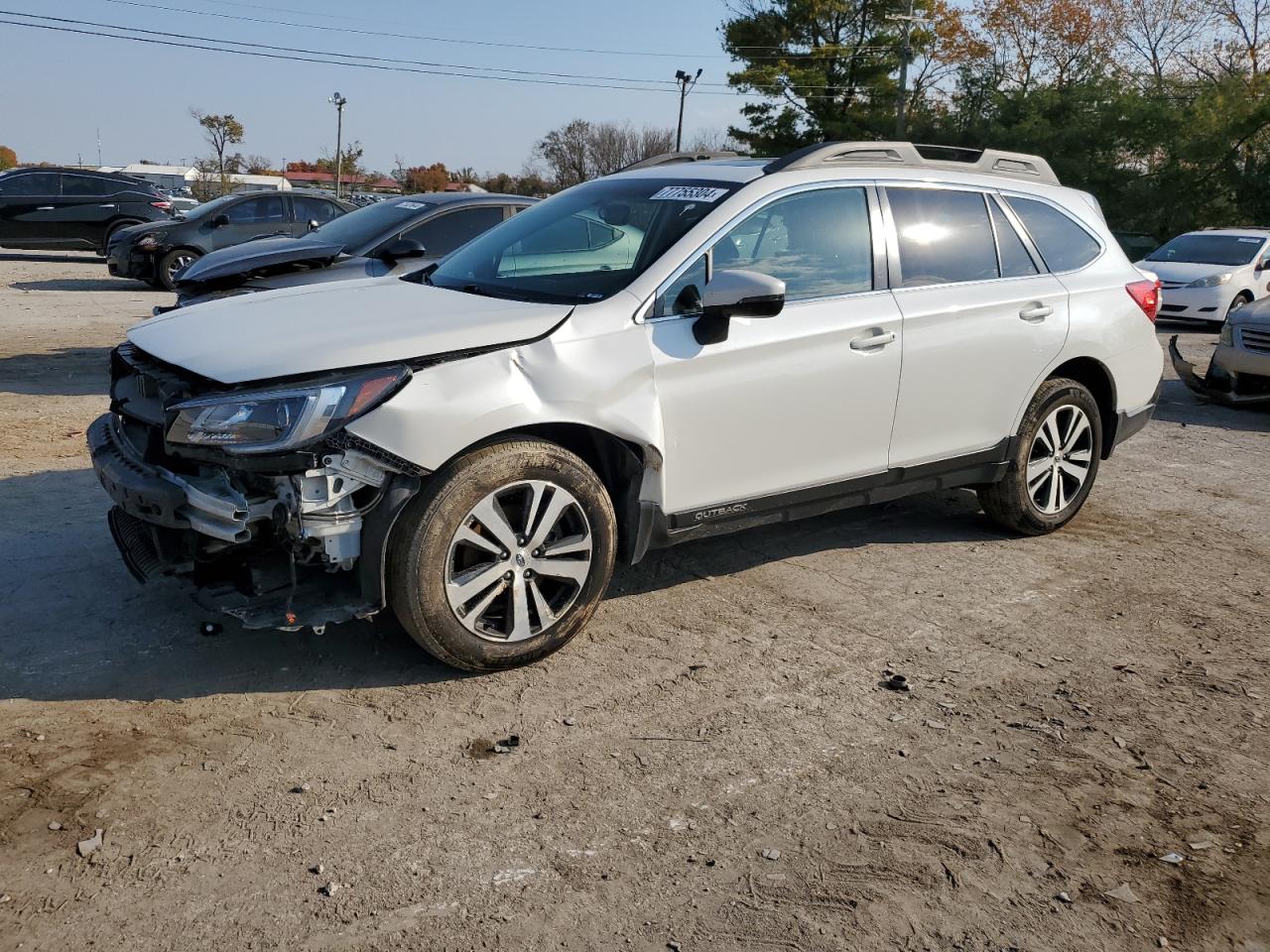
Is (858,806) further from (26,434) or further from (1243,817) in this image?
(26,434)

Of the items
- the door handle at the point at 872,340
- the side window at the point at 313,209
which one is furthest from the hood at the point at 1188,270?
the door handle at the point at 872,340

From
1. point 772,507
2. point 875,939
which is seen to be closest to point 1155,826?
point 875,939

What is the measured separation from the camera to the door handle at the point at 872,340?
4.69 meters

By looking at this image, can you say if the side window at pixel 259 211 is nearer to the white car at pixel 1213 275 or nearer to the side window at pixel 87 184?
the side window at pixel 87 184

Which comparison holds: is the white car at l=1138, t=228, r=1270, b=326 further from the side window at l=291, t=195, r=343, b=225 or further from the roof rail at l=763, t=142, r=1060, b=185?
the side window at l=291, t=195, r=343, b=225

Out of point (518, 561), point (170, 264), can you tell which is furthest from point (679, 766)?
point (170, 264)

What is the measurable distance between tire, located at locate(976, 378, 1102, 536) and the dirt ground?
0.34 m

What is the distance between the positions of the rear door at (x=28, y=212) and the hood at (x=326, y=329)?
1862cm

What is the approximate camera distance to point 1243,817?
10.7 feet

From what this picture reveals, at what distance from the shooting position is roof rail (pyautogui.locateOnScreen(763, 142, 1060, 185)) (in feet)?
15.8

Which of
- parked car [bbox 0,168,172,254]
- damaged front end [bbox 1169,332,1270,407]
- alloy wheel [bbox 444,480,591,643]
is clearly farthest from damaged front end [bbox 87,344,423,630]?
parked car [bbox 0,168,172,254]

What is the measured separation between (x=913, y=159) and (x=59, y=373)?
24.2 ft

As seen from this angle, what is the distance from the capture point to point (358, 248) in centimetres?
855

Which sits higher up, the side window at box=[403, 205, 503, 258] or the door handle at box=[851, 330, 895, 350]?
the side window at box=[403, 205, 503, 258]
